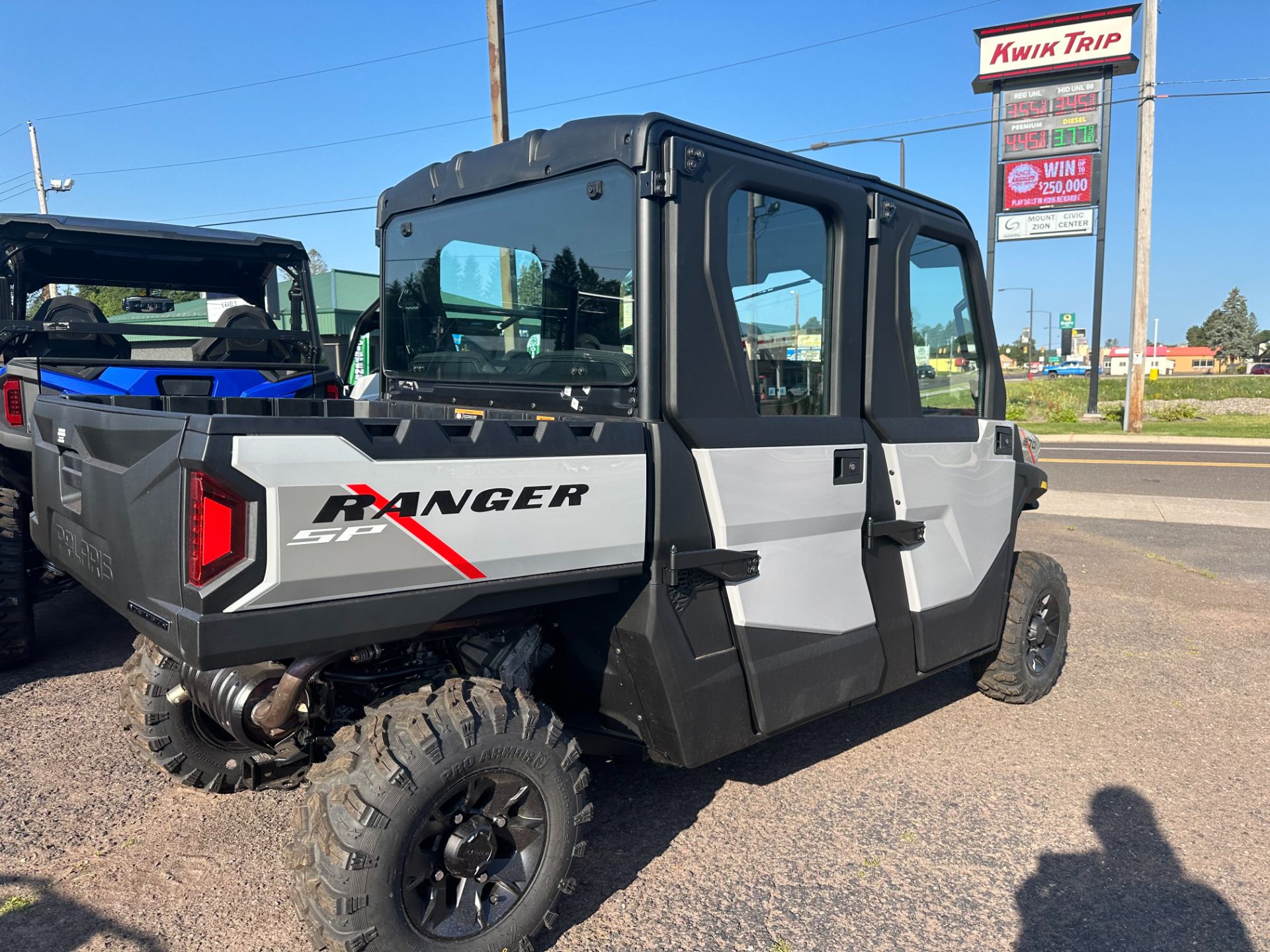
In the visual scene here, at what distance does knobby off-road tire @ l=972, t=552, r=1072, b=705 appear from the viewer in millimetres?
4543

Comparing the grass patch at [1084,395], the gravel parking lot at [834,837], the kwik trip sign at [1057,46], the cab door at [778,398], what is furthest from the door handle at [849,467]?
the kwik trip sign at [1057,46]

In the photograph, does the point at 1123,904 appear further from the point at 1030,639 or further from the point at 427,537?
the point at 427,537

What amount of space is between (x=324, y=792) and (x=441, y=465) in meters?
0.88

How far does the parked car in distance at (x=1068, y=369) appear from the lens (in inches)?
3487

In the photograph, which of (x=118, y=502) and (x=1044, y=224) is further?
(x=1044, y=224)

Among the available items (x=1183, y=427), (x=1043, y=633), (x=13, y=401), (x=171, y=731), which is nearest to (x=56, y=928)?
(x=171, y=731)

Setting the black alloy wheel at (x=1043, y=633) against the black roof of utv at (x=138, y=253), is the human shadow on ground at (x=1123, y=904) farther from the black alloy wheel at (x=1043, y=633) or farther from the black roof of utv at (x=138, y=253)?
the black roof of utv at (x=138, y=253)

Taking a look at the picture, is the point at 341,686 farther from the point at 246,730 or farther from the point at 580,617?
the point at 580,617

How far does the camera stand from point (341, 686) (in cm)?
296

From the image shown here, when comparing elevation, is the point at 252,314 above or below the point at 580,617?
above

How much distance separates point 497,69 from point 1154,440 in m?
17.0

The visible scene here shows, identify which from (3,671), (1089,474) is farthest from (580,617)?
(1089,474)

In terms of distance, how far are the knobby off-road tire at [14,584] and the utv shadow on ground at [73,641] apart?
0.13 m

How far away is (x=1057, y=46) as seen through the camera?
25625 millimetres
